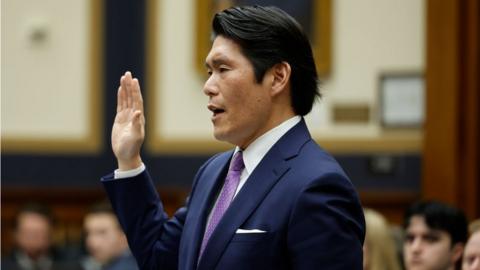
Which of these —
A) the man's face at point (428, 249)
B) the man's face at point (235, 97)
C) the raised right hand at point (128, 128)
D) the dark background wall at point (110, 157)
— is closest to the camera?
the man's face at point (235, 97)

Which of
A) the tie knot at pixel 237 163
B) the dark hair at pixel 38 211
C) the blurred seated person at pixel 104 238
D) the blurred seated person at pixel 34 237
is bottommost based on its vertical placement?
the blurred seated person at pixel 34 237

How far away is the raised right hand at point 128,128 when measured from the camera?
2512 mm

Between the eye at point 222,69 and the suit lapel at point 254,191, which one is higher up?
the eye at point 222,69

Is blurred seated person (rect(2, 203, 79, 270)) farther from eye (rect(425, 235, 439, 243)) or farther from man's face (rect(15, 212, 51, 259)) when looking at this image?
eye (rect(425, 235, 439, 243))

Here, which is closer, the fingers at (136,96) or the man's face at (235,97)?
the man's face at (235,97)

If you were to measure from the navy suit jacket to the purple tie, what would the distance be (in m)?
0.03

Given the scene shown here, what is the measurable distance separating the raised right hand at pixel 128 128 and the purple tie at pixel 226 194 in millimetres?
213

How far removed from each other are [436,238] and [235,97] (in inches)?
76.8

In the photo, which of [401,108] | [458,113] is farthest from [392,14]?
[458,113]

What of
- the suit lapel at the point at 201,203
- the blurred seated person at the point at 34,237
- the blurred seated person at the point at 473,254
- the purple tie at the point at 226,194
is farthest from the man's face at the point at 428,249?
the blurred seated person at the point at 34,237

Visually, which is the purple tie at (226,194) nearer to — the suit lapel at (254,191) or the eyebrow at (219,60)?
the suit lapel at (254,191)

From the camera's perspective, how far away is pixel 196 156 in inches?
268

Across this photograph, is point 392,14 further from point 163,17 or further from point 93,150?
point 93,150

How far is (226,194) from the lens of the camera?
2.43 metres
